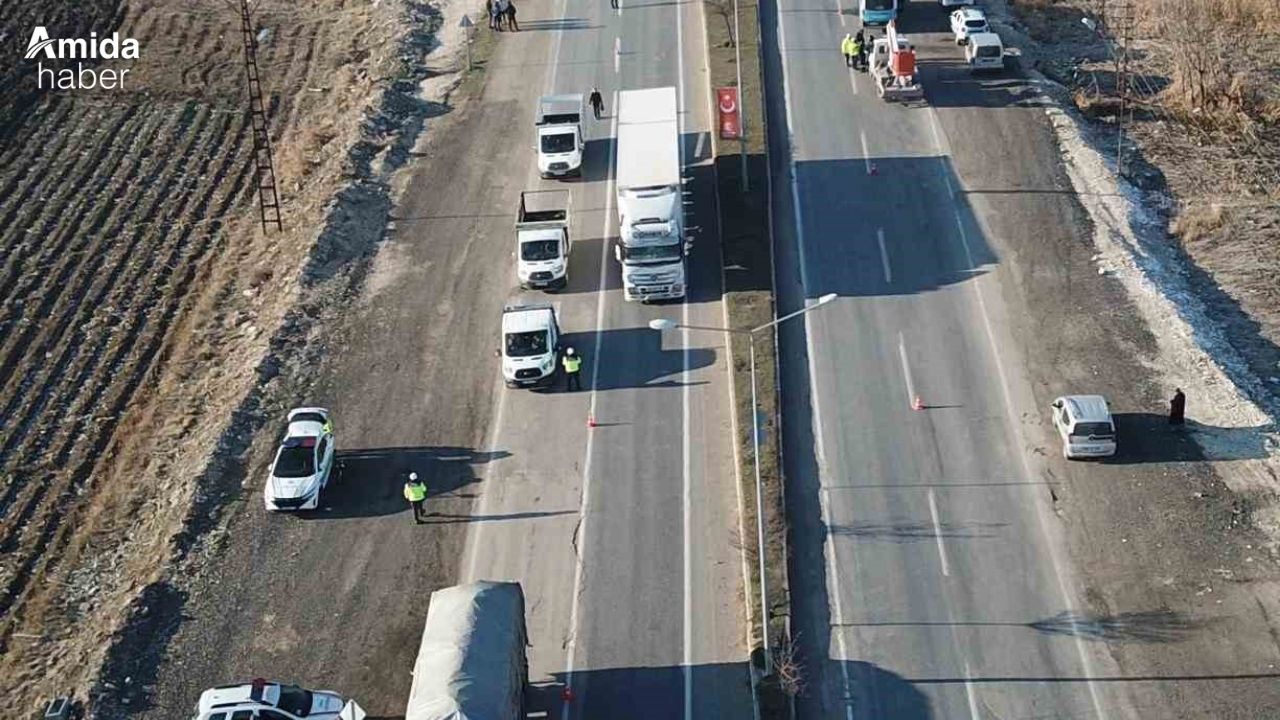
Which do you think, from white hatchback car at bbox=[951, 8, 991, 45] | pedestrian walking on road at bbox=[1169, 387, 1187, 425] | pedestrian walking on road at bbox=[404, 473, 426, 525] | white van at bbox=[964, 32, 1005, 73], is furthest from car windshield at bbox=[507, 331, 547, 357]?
white hatchback car at bbox=[951, 8, 991, 45]

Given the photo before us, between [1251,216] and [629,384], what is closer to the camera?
[629,384]

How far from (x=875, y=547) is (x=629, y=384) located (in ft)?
36.7

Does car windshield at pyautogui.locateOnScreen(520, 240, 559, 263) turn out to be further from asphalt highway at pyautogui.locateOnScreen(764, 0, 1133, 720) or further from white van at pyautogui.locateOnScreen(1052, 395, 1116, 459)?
white van at pyautogui.locateOnScreen(1052, 395, 1116, 459)

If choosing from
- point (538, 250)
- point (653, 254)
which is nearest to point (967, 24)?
point (653, 254)

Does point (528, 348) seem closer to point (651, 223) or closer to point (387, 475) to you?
point (387, 475)

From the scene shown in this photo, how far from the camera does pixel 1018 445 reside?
47.7 m

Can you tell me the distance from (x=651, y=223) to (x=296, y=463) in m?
15.2

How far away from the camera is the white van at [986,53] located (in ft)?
225

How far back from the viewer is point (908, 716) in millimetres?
38562

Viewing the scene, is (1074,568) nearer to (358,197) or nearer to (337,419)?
(337,419)

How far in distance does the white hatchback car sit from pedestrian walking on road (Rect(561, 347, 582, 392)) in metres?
29.5

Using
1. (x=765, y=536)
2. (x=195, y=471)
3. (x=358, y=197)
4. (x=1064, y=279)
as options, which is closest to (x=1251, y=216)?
(x=1064, y=279)

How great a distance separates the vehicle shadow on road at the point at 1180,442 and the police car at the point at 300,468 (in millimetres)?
23492

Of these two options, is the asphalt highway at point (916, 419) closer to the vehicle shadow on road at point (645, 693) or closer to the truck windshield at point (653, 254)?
the vehicle shadow on road at point (645, 693)
